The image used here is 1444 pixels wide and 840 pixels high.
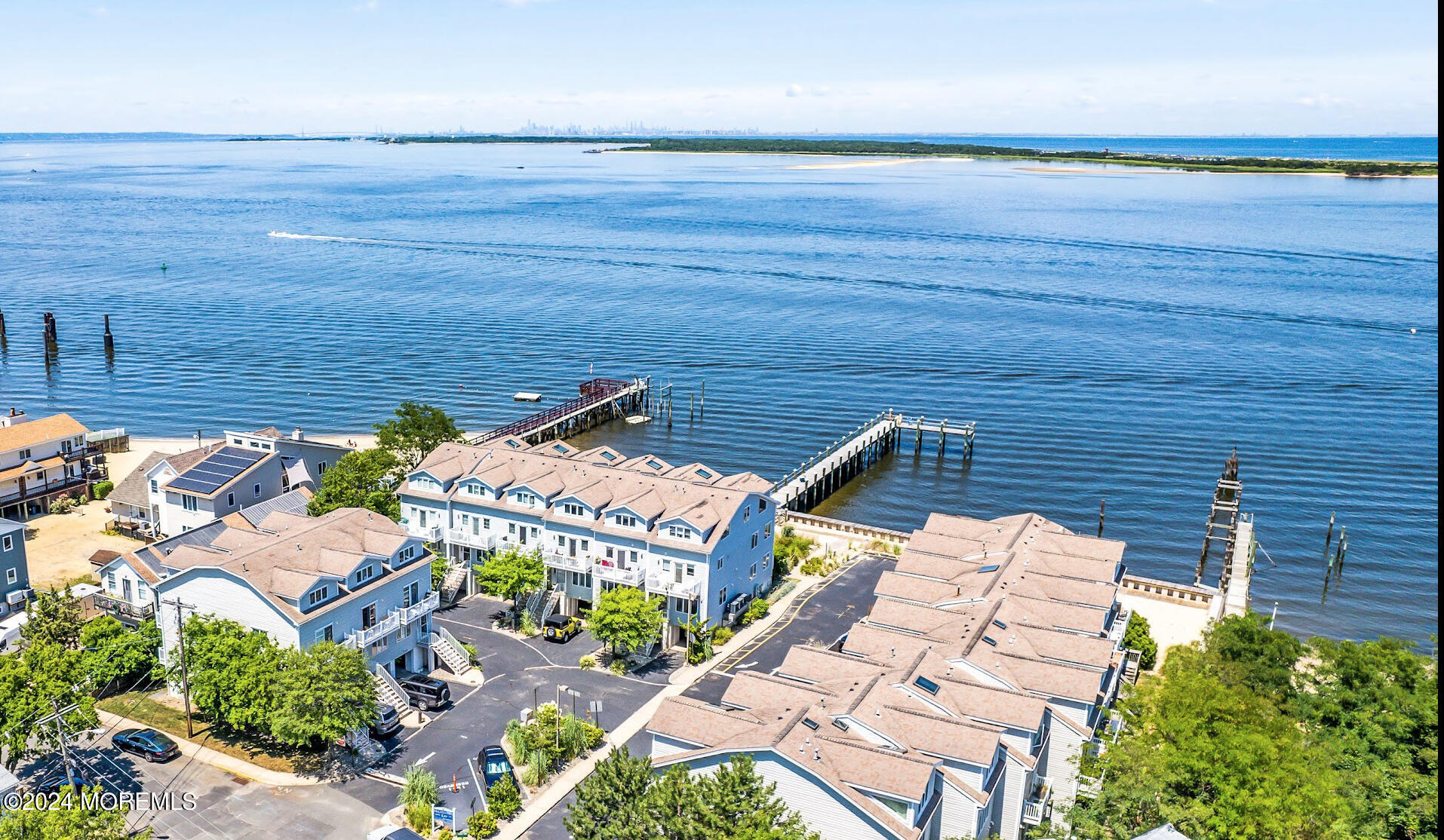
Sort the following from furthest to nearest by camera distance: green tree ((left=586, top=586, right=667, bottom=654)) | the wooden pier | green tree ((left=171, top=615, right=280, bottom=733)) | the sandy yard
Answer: the wooden pier < the sandy yard < green tree ((left=586, top=586, right=667, bottom=654)) < green tree ((left=171, top=615, right=280, bottom=733))

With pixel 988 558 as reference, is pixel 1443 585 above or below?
above

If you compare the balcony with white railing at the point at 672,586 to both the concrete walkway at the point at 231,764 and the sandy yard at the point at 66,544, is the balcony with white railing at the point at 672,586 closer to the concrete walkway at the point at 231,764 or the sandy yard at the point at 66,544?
the concrete walkway at the point at 231,764

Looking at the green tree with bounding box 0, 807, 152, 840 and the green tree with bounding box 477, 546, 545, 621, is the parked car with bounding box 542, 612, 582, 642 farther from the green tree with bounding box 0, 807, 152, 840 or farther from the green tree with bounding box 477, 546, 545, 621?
the green tree with bounding box 0, 807, 152, 840

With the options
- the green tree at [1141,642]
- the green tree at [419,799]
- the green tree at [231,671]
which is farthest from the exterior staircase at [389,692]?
the green tree at [1141,642]

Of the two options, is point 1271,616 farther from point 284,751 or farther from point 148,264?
point 148,264

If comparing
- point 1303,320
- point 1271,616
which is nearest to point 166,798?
point 1271,616

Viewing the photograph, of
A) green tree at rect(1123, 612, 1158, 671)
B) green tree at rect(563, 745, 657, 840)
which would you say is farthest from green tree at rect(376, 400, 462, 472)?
green tree at rect(1123, 612, 1158, 671)
